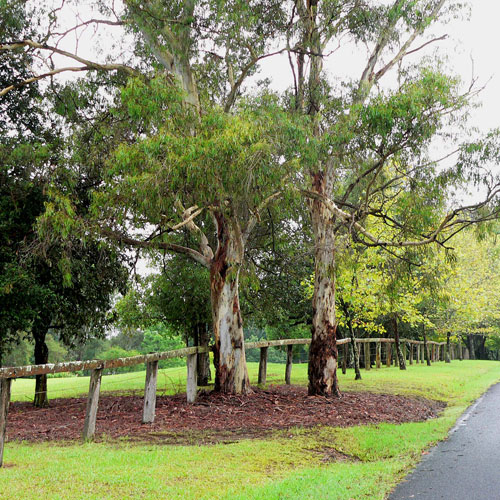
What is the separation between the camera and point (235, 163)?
925 centimetres

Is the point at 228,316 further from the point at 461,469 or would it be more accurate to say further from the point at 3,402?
the point at 461,469

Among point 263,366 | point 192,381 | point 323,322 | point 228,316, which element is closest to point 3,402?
point 192,381

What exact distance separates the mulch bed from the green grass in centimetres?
72

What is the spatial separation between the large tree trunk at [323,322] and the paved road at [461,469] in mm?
3362

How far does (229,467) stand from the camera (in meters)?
5.76

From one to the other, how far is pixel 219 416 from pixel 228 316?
296 cm

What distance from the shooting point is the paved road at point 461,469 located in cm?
503

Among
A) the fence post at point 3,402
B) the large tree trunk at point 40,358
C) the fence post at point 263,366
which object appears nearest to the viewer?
the fence post at point 3,402

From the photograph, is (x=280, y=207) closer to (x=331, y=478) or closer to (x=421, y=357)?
(x=331, y=478)

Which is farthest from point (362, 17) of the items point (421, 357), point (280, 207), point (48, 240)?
point (421, 357)

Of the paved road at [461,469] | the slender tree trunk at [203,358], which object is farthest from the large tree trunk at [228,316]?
the slender tree trunk at [203,358]

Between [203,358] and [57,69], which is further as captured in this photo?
[203,358]

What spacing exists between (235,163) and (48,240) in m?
4.55

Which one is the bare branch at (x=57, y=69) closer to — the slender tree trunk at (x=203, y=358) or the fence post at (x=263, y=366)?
the fence post at (x=263, y=366)
